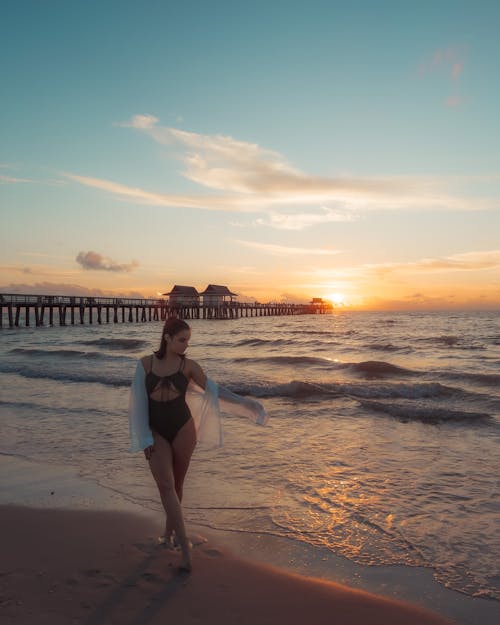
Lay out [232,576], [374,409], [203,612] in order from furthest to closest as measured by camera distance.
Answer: [374,409], [232,576], [203,612]

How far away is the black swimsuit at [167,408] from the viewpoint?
388 centimetres

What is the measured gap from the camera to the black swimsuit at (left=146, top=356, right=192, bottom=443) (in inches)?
153

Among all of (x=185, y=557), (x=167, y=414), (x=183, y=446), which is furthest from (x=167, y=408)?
(x=185, y=557)

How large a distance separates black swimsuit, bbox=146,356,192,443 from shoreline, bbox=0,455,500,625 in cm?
99

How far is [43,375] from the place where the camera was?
16875 millimetres

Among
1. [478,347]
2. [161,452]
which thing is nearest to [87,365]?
[161,452]

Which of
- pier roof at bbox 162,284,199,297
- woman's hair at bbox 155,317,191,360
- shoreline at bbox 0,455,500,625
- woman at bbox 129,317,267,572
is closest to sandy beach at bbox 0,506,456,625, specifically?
shoreline at bbox 0,455,500,625

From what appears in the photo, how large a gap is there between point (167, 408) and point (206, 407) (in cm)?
49

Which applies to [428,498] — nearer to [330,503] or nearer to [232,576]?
[330,503]

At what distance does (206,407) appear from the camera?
4.30m

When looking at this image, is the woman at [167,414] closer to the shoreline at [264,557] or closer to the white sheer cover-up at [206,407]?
the white sheer cover-up at [206,407]

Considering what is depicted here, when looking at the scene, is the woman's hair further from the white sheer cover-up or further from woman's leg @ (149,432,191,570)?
woman's leg @ (149,432,191,570)

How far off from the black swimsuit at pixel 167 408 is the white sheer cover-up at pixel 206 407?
0.05 m

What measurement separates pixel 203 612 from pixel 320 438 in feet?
17.7
